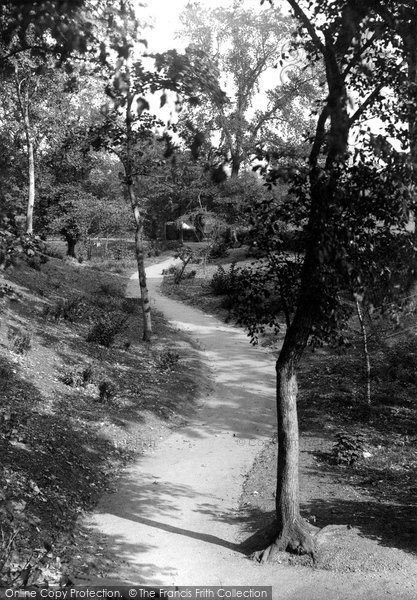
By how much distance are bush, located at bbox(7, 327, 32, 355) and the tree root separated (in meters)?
7.27

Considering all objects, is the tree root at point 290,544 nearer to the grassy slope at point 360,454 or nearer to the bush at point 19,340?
the grassy slope at point 360,454

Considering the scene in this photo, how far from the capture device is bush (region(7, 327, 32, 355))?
40.1 ft

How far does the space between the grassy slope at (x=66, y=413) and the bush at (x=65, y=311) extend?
0.31 ft

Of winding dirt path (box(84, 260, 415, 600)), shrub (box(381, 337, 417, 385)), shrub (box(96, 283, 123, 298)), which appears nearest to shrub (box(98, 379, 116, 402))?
winding dirt path (box(84, 260, 415, 600))

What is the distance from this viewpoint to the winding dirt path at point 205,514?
649 cm

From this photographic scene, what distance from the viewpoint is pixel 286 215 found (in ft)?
23.3

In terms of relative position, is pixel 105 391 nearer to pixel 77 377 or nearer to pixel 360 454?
pixel 77 377

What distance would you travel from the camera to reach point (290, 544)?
712 centimetres

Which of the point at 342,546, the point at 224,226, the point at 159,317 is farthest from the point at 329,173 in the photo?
the point at 224,226

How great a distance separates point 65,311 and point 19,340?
12.4ft

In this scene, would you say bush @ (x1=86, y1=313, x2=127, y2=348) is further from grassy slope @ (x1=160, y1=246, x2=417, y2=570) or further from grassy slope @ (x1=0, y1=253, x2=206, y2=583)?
grassy slope @ (x1=160, y1=246, x2=417, y2=570)

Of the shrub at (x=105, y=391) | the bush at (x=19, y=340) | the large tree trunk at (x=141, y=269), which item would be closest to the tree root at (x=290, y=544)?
the shrub at (x=105, y=391)

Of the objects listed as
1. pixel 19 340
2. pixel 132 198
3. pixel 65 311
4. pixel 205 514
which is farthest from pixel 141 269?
pixel 205 514

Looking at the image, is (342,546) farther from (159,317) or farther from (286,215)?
(159,317)
